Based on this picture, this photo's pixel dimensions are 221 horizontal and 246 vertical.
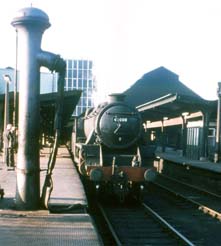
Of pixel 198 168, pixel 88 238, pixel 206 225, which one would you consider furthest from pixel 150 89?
pixel 88 238

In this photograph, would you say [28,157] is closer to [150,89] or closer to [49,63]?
[49,63]

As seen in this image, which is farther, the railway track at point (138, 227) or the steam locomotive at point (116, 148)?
the steam locomotive at point (116, 148)

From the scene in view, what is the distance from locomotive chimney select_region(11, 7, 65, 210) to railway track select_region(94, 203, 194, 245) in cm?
174

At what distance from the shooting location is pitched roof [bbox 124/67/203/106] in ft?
176

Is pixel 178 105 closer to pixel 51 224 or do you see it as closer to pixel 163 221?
pixel 163 221

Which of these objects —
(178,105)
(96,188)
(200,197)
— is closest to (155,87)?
(178,105)

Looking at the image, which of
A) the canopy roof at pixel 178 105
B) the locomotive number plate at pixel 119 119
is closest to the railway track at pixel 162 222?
the locomotive number plate at pixel 119 119

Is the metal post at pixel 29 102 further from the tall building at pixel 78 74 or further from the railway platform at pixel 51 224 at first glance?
the tall building at pixel 78 74

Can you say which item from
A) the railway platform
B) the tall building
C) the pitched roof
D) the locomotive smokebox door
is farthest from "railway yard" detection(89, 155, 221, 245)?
the tall building

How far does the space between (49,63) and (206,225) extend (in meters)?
4.93

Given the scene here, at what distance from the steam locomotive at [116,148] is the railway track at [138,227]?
1.76ft

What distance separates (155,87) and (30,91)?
47.9 meters

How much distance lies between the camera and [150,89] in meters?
54.4

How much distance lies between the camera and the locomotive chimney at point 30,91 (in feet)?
24.5
